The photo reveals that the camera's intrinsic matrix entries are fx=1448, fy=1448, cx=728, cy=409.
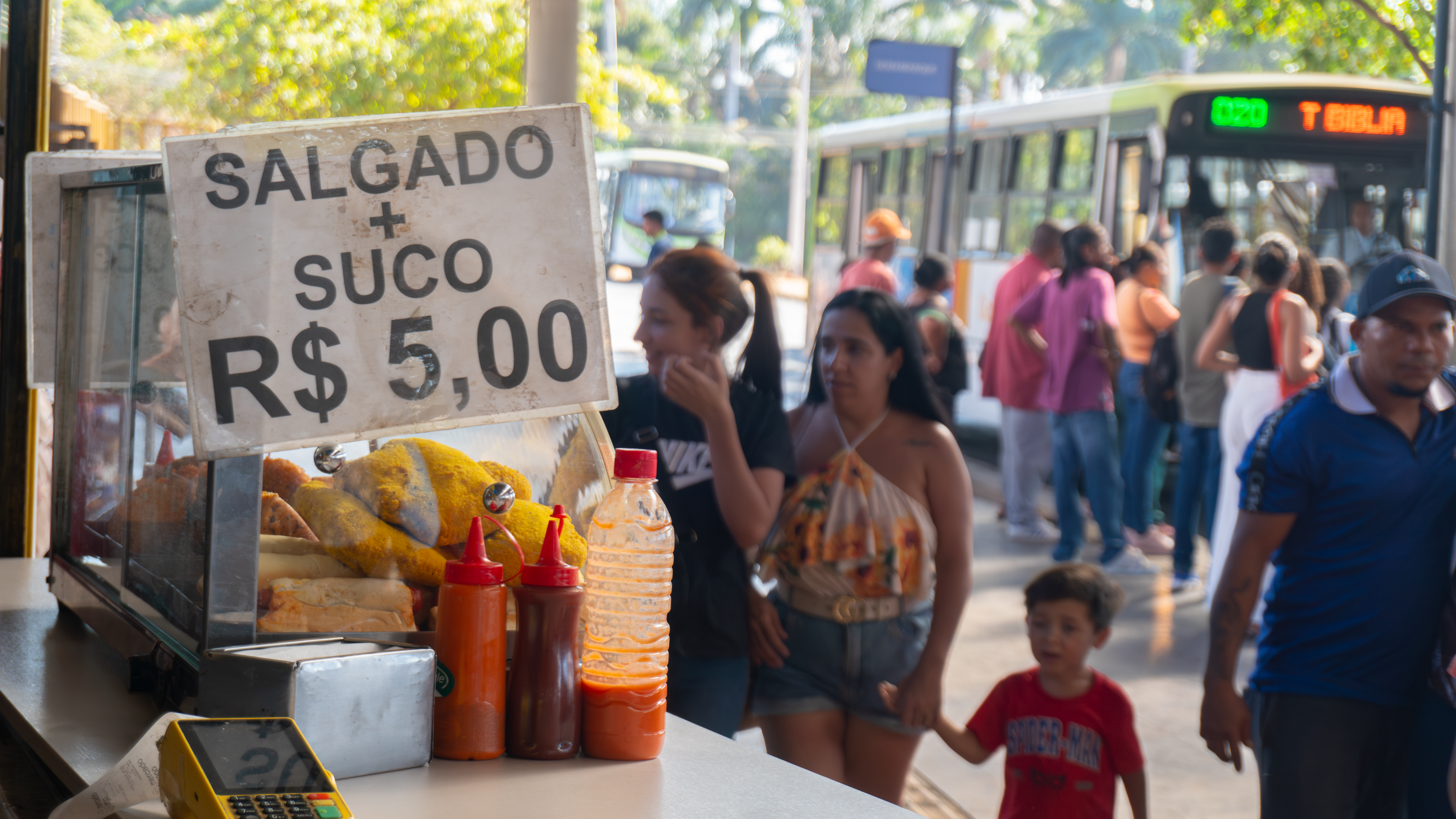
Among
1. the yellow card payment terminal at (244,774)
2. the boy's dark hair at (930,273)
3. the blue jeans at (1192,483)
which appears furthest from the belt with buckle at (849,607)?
the boy's dark hair at (930,273)

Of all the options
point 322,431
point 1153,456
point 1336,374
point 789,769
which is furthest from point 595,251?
point 1153,456

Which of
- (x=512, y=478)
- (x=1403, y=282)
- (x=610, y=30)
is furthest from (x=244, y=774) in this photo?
(x=610, y=30)

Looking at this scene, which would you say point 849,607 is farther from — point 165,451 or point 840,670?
point 165,451

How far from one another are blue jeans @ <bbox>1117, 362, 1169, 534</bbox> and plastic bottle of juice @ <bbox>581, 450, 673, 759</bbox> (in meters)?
Result: 7.43

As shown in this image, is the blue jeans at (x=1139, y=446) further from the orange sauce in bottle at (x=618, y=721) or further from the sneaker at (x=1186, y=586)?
the orange sauce in bottle at (x=618, y=721)

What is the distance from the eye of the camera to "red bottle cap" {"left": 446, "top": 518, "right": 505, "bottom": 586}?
190 centimetres

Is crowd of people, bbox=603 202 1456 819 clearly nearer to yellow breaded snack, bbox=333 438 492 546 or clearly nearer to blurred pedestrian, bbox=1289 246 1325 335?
yellow breaded snack, bbox=333 438 492 546

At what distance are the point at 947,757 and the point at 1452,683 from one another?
2.76 metres

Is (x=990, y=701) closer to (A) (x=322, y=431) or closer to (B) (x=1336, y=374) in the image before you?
(B) (x=1336, y=374)

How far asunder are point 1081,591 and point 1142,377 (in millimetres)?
5546

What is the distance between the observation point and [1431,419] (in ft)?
10.9

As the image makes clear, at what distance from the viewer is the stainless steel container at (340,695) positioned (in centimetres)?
178

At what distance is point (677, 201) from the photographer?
29.6 meters

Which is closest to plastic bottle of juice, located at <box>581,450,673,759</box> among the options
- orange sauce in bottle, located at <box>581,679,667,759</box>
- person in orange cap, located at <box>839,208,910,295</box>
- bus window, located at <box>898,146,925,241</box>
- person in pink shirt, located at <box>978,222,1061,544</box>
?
orange sauce in bottle, located at <box>581,679,667,759</box>
